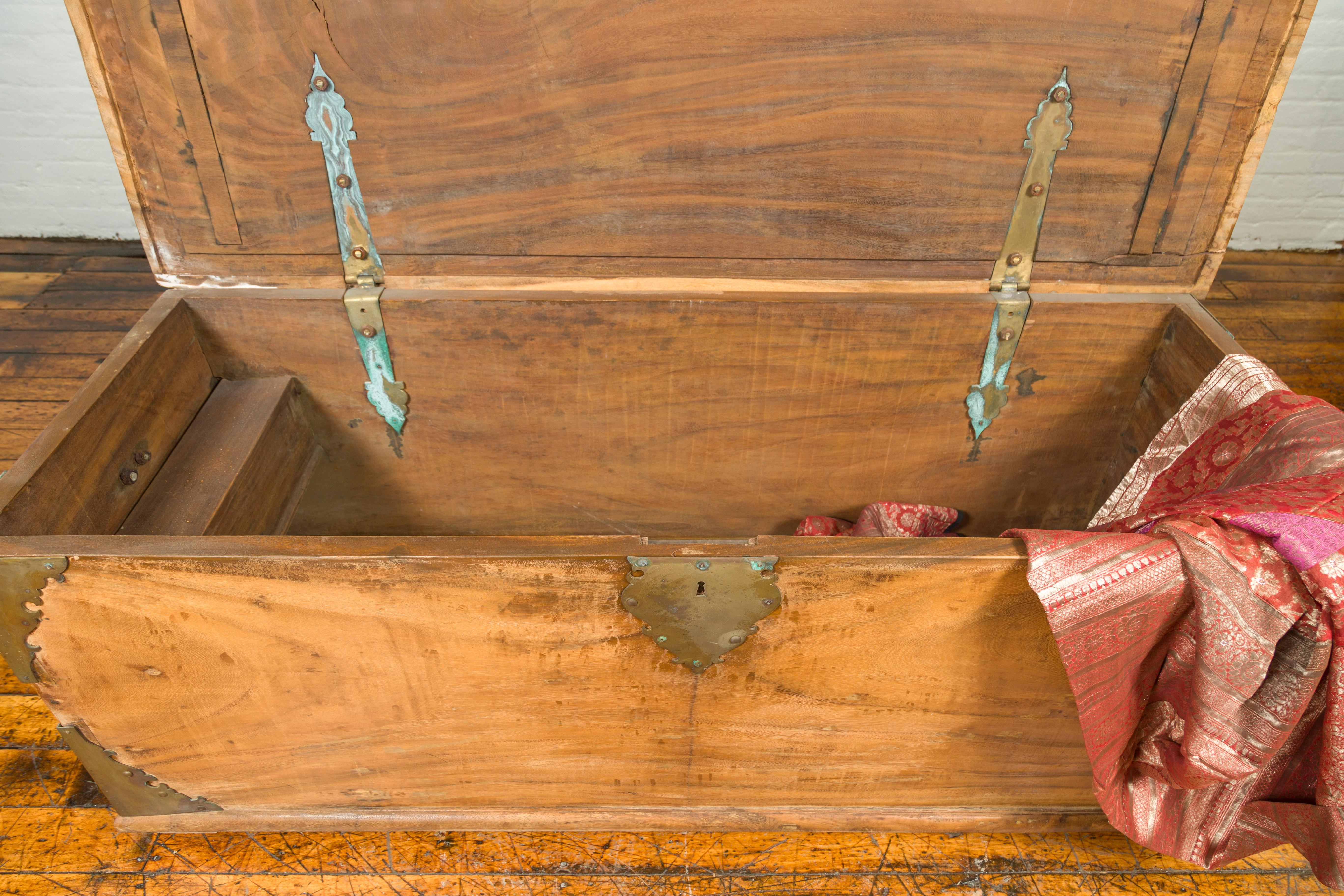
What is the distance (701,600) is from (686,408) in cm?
66

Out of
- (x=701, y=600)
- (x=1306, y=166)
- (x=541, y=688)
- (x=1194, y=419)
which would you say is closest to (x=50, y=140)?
(x=541, y=688)

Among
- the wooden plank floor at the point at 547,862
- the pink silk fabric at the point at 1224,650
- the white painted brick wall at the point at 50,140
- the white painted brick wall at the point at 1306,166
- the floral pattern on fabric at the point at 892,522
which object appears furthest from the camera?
the white painted brick wall at the point at 1306,166

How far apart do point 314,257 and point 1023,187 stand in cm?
117

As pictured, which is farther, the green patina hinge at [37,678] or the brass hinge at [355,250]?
the brass hinge at [355,250]

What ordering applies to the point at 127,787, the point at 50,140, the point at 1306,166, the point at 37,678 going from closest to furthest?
the point at 37,678 < the point at 127,787 < the point at 50,140 < the point at 1306,166

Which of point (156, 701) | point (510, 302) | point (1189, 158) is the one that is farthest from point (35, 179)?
point (1189, 158)

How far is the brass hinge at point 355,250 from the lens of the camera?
4.34ft

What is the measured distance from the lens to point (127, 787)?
1.17 meters

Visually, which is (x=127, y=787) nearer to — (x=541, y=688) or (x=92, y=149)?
(x=541, y=688)

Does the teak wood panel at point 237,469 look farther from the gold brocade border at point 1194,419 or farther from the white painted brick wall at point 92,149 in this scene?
the white painted brick wall at point 92,149

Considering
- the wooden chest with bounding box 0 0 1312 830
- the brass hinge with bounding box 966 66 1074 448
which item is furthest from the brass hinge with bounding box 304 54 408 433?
the brass hinge with bounding box 966 66 1074 448

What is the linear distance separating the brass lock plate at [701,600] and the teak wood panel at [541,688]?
22mm

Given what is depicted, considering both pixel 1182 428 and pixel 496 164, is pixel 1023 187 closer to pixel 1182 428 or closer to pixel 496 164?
pixel 1182 428

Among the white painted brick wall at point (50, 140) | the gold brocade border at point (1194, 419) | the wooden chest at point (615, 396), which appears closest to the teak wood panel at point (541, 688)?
the wooden chest at point (615, 396)
